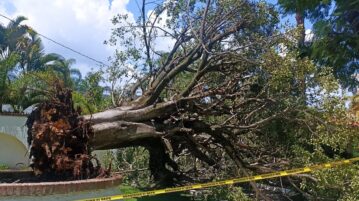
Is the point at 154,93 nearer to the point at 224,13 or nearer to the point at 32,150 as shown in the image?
the point at 224,13

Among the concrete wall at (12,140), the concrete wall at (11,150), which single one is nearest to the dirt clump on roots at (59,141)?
the concrete wall at (12,140)

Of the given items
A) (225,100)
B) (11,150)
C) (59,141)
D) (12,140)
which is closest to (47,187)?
(59,141)

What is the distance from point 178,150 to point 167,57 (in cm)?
216

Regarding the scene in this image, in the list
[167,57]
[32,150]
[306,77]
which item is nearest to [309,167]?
[306,77]

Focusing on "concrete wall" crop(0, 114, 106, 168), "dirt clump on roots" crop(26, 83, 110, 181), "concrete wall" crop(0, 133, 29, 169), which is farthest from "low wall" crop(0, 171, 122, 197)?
"concrete wall" crop(0, 133, 29, 169)

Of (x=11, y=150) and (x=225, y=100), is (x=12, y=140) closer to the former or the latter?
(x=11, y=150)

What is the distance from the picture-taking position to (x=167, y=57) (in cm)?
1059

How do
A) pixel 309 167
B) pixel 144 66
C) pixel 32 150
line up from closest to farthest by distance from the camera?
pixel 32 150 → pixel 309 167 → pixel 144 66

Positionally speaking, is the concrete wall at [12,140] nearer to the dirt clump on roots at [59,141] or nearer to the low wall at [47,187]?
the dirt clump on roots at [59,141]

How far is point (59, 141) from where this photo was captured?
22.7ft

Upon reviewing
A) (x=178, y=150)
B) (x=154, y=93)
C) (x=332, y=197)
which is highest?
(x=154, y=93)

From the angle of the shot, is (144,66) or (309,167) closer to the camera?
(309,167)

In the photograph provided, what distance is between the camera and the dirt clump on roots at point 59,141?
268 inches

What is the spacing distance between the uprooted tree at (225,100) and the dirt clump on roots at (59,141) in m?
0.89
